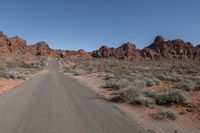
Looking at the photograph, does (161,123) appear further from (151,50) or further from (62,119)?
(151,50)

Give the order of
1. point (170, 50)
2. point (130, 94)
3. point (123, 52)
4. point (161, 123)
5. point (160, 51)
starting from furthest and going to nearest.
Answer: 1. point (170, 50)
2. point (160, 51)
3. point (123, 52)
4. point (130, 94)
5. point (161, 123)

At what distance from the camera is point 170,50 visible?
618 feet

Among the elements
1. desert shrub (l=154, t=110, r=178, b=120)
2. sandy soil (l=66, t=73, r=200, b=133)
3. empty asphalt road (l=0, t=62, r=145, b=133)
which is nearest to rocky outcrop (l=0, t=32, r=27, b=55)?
empty asphalt road (l=0, t=62, r=145, b=133)

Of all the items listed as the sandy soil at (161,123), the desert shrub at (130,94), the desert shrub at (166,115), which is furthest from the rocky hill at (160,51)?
the desert shrub at (166,115)

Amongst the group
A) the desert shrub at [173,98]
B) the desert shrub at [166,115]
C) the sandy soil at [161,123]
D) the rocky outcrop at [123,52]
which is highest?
the rocky outcrop at [123,52]

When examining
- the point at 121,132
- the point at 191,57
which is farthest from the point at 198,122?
the point at 191,57

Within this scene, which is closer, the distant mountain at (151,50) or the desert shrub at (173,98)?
the desert shrub at (173,98)

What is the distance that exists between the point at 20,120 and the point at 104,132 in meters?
3.36

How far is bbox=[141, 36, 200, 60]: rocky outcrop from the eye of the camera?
18225cm

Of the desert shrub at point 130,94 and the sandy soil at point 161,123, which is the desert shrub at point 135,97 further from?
the sandy soil at point 161,123

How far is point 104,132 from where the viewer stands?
28.0ft

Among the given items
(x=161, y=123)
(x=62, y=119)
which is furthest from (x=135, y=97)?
(x=62, y=119)

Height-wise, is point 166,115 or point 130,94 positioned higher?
point 130,94

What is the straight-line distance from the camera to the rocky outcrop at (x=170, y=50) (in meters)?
182
